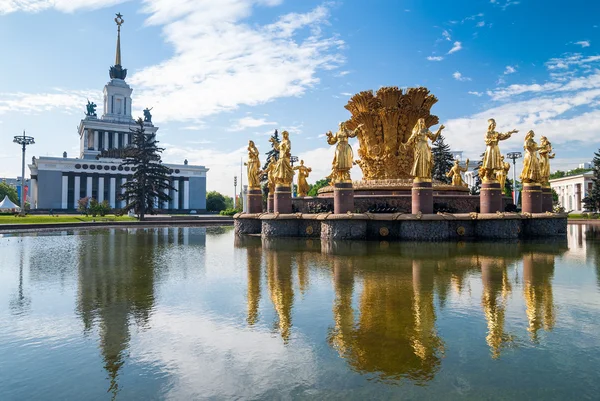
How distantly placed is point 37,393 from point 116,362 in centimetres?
77

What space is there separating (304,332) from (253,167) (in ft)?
61.1

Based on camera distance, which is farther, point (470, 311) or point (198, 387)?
point (470, 311)

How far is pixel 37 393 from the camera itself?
147 inches

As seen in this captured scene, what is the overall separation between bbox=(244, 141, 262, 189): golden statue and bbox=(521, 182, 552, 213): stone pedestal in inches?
510

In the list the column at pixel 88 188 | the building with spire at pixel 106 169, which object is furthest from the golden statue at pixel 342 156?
Answer: the column at pixel 88 188

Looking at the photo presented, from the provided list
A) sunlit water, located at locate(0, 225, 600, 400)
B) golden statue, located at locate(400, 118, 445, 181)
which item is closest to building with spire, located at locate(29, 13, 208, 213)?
golden statue, located at locate(400, 118, 445, 181)

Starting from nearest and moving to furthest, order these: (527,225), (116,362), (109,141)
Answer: (116,362), (527,225), (109,141)

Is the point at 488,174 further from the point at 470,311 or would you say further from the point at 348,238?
the point at 470,311

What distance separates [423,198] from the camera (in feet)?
55.6

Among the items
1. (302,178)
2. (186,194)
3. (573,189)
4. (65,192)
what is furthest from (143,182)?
(573,189)

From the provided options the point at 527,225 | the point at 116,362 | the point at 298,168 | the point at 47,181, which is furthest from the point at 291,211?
the point at 47,181

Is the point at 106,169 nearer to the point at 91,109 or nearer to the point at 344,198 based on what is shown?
the point at 91,109

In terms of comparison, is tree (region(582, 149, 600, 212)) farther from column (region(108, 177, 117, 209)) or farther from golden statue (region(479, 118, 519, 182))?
column (region(108, 177, 117, 209))

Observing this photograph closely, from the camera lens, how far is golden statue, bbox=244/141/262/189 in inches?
915
